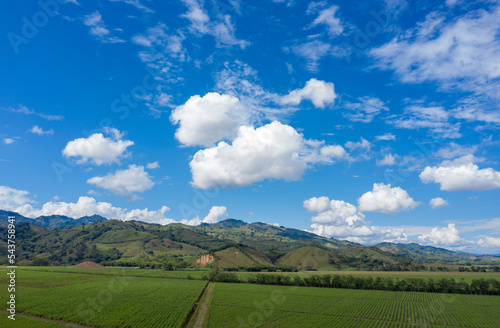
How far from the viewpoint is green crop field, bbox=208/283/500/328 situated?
73.2 metres

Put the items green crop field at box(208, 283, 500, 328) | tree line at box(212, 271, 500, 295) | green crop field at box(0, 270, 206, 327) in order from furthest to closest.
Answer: tree line at box(212, 271, 500, 295), green crop field at box(208, 283, 500, 328), green crop field at box(0, 270, 206, 327)

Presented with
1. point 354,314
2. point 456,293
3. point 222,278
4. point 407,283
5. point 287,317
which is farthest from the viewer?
point 222,278

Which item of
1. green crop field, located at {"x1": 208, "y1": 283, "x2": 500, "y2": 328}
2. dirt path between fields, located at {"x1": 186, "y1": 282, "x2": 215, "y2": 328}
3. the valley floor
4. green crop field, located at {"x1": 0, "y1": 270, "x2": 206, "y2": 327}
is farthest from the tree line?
green crop field, located at {"x1": 0, "y1": 270, "x2": 206, "y2": 327}

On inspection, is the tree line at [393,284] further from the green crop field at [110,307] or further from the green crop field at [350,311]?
the green crop field at [110,307]

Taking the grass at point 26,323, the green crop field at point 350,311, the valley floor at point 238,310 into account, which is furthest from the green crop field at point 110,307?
the green crop field at point 350,311

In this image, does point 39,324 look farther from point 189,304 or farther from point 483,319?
point 483,319

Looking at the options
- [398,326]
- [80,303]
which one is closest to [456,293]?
[398,326]

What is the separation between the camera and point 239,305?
306 feet

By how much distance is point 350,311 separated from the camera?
87.6 metres

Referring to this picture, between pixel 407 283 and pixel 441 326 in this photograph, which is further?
pixel 407 283

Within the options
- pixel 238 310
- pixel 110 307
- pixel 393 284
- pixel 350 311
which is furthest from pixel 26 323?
pixel 393 284

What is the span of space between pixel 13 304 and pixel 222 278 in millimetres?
113007

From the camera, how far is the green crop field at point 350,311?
240 feet

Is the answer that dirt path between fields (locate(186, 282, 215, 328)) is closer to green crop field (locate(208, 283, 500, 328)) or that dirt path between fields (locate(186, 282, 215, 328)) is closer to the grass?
green crop field (locate(208, 283, 500, 328))
